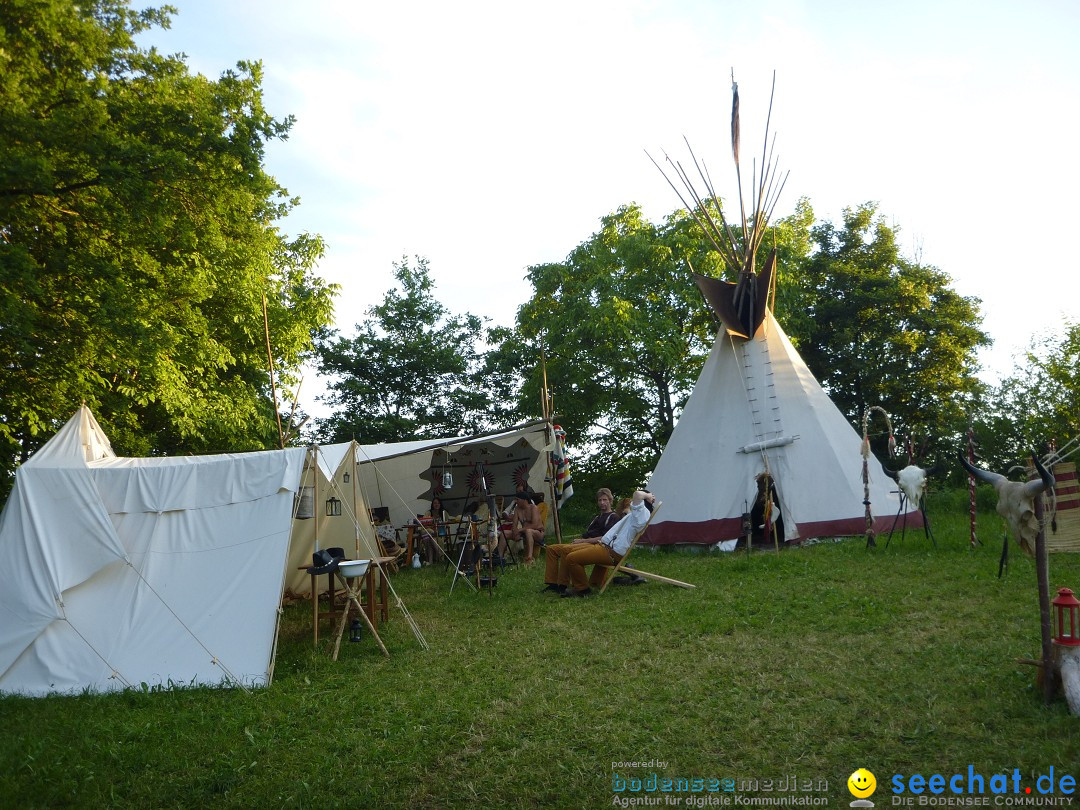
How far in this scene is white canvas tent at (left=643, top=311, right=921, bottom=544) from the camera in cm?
890

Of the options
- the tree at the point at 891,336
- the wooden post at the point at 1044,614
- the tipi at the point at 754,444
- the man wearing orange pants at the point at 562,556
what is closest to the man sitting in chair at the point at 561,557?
the man wearing orange pants at the point at 562,556

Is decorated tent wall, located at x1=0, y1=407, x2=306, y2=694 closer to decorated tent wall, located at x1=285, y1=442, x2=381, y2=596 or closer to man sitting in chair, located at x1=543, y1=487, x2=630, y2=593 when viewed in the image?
decorated tent wall, located at x1=285, y1=442, x2=381, y2=596

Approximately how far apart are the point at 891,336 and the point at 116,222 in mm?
15529

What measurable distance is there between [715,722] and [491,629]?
8.87 feet

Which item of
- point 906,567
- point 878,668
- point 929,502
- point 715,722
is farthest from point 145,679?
point 929,502

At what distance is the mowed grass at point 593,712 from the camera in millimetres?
2980

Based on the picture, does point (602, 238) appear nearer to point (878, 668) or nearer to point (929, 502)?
point (929, 502)

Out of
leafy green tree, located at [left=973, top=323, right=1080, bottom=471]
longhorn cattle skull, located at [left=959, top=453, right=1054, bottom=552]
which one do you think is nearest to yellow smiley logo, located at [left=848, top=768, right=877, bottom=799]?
longhorn cattle skull, located at [left=959, top=453, right=1054, bottom=552]

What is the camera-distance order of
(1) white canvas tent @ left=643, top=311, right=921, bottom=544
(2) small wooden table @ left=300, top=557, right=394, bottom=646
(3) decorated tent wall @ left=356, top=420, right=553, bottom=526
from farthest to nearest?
(3) decorated tent wall @ left=356, top=420, right=553, bottom=526
(1) white canvas tent @ left=643, top=311, right=921, bottom=544
(2) small wooden table @ left=300, top=557, right=394, bottom=646

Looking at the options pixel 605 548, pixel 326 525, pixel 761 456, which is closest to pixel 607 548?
pixel 605 548

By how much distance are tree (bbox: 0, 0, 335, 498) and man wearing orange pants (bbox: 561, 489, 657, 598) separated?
5097mm

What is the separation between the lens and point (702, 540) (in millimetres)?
9180

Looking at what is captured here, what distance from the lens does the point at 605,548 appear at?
22.5 ft

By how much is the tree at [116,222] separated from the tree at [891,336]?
12843 millimetres
